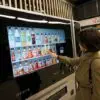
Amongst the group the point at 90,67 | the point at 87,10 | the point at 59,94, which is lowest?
the point at 59,94

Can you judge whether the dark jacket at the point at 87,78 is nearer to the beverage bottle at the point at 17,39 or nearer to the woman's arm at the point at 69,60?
the woman's arm at the point at 69,60

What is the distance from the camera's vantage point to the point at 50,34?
1892mm

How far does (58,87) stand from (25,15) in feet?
2.70

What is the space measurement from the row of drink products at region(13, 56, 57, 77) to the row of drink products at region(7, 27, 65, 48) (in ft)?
0.51

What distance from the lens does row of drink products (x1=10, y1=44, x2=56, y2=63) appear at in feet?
4.67

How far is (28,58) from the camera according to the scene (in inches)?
61.6

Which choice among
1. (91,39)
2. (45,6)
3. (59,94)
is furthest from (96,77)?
(45,6)

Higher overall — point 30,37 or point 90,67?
point 30,37

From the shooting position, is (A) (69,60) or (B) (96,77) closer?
(B) (96,77)

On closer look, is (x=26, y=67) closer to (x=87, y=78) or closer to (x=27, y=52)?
(x=27, y=52)

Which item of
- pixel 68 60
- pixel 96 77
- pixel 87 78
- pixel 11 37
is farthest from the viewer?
pixel 68 60

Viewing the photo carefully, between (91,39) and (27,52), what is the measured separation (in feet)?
1.81

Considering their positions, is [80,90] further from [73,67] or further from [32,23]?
[32,23]

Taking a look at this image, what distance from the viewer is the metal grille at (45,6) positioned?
1.52 meters
